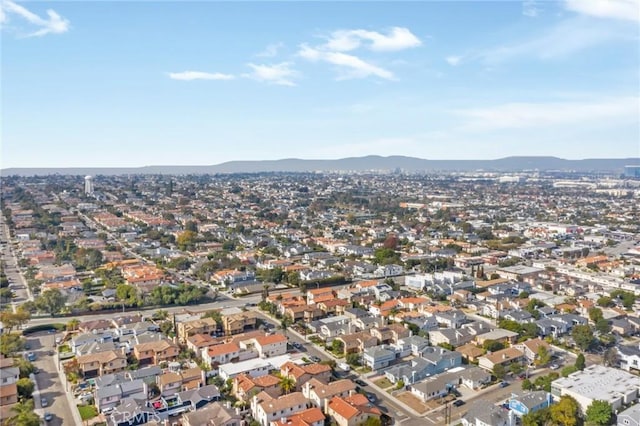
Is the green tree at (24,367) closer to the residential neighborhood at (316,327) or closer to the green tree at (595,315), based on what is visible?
the residential neighborhood at (316,327)

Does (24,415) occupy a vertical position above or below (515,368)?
above

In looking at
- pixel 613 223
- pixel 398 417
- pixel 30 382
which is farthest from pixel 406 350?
pixel 613 223

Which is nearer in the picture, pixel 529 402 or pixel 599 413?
pixel 599 413

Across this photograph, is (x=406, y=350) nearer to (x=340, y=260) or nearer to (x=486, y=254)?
(x=340, y=260)

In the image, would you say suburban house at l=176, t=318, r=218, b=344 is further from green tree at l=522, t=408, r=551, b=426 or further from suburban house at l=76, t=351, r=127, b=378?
green tree at l=522, t=408, r=551, b=426

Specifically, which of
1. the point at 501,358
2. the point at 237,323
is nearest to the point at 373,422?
the point at 501,358

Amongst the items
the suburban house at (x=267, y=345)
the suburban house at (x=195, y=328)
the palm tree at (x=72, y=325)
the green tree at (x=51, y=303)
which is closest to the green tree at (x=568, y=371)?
the suburban house at (x=267, y=345)

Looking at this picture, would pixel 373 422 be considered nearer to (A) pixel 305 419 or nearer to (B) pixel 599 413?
(A) pixel 305 419

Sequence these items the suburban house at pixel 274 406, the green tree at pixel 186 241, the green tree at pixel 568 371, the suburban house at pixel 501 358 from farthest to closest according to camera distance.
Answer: the green tree at pixel 186 241 → the suburban house at pixel 501 358 → the green tree at pixel 568 371 → the suburban house at pixel 274 406
